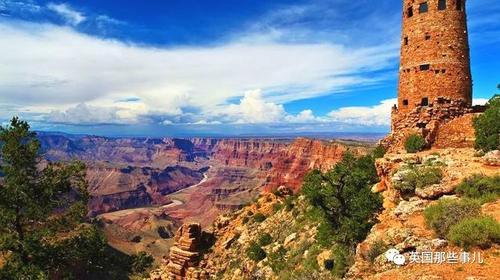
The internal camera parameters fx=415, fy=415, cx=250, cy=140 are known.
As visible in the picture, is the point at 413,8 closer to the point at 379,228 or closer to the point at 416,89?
the point at 416,89

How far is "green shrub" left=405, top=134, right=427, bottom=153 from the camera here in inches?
1235

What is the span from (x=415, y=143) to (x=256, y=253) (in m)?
16.9

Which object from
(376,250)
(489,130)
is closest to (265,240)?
(489,130)

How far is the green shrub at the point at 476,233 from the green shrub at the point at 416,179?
6.86 m

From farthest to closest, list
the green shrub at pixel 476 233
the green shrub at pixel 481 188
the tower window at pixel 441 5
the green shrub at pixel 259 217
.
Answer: the green shrub at pixel 259 217, the tower window at pixel 441 5, the green shrub at pixel 481 188, the green shrub at pixel 476 233

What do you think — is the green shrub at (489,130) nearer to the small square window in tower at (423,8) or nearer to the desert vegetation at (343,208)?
the desert vegetation at (343,208)

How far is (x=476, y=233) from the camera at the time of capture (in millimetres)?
14531

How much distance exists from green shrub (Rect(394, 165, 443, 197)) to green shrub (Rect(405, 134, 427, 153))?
791 centimetres

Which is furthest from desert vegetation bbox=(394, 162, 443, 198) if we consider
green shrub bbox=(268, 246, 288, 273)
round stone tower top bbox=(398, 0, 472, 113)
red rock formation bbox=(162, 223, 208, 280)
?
red rock formation bbox=(162, 223, 208, 280)

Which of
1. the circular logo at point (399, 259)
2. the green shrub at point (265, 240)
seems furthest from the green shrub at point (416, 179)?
the green shrub at point (265, 240)

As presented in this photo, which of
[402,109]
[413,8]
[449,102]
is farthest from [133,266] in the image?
[413,8]

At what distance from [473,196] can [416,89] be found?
16310 mm

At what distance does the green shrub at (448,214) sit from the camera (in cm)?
1599

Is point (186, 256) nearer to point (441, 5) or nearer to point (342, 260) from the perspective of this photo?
point (342, 260)
